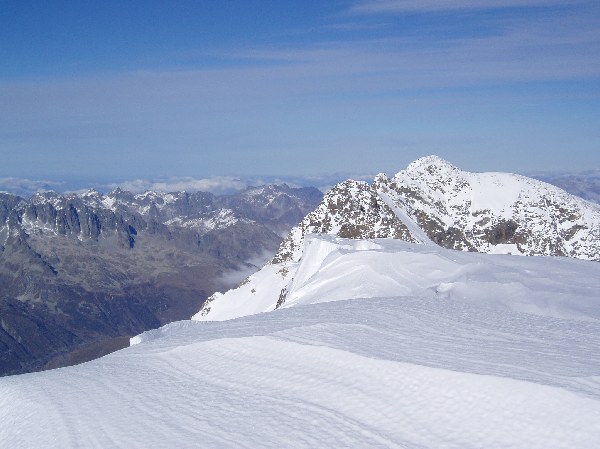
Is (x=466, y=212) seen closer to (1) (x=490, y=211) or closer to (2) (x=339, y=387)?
(1) (x=490, y=211)

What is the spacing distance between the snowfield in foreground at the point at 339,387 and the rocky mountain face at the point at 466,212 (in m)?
59.2

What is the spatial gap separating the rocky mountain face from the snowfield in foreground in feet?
194

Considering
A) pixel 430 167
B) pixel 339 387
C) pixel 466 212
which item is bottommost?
pixel 339 387

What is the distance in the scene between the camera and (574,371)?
11539mm

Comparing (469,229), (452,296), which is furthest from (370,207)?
(452,296)

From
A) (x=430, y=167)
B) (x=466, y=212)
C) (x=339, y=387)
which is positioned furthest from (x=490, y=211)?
(x=339, y=387)

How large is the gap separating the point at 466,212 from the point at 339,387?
99.3m

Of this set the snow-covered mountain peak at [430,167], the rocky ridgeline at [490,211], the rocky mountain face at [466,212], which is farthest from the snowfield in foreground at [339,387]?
the snow-covered mountain peak at [430,167]

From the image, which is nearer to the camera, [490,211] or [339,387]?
[339,387]

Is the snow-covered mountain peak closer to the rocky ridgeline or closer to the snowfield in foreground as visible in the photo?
the rocky ridgeline

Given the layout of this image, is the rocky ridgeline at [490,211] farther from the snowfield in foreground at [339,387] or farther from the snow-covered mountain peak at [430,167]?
the snowfield in foreground at [339,387]

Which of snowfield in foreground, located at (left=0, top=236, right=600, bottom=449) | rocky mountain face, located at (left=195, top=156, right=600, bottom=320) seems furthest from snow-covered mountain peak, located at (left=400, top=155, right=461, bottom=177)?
snowfield in foreground, located at (left=0, top=236, right=600, bottom=449)

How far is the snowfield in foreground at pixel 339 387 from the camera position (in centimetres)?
991

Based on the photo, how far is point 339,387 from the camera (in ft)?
38.7
